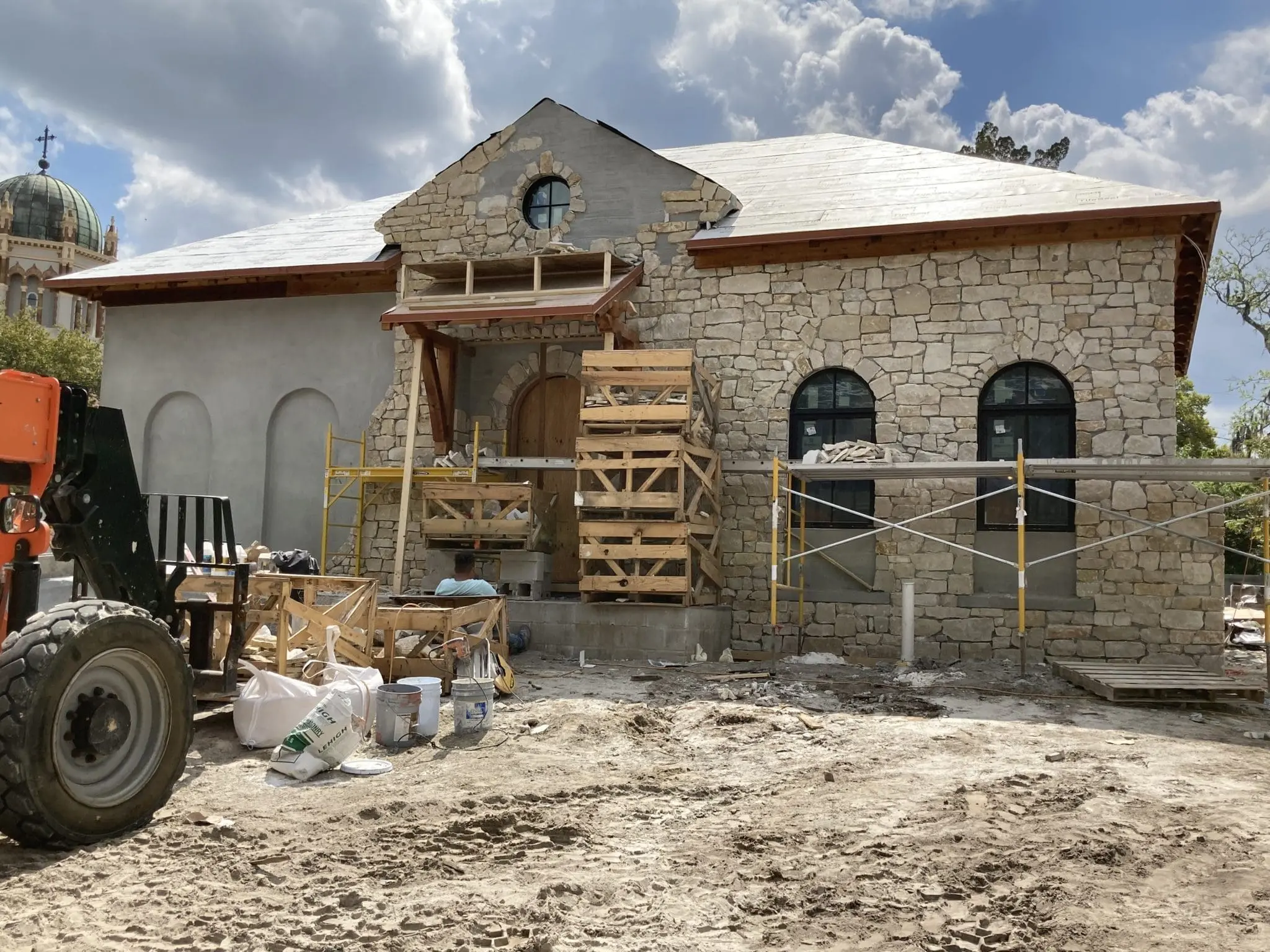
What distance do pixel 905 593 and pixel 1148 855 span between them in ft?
22.1

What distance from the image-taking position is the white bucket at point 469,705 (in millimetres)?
6930

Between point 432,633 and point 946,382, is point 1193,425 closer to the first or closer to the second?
point 946,382

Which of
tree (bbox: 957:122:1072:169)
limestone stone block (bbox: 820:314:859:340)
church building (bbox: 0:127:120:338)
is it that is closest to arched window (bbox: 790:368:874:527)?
limestone stone block (bbox: 820:314:859:340)

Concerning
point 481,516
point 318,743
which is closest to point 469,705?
point 318,743

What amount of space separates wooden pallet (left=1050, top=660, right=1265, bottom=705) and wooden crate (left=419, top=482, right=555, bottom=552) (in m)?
6.18

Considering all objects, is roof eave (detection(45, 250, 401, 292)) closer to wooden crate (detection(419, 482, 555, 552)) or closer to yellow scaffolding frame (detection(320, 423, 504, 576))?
yellow scaffolding frame (detection(320, 423, 504, 576))

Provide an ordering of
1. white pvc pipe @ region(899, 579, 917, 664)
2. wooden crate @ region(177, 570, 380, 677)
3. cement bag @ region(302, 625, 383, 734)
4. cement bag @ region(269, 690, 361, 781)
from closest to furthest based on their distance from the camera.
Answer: cement bag @ region(269, 690, 361, 781) → cement bag @ region(302, 625, 383, 734) → wooden crate @ region(177, 570, 380, 677) → white pvc pipe @ region(899, 579, 917, 664)

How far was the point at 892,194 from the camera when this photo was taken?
514 inches

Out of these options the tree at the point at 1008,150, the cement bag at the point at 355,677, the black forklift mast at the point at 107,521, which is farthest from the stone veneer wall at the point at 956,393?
the tree at the point at 1008,150

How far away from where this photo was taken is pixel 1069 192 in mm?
12039

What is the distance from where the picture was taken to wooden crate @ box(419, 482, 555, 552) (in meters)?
11.7

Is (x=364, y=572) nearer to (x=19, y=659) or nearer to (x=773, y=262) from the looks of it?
(x=773, y=262)

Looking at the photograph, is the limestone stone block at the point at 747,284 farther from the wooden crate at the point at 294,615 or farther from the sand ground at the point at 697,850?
the sand ground at the point at 697,850

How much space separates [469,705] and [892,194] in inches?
366
